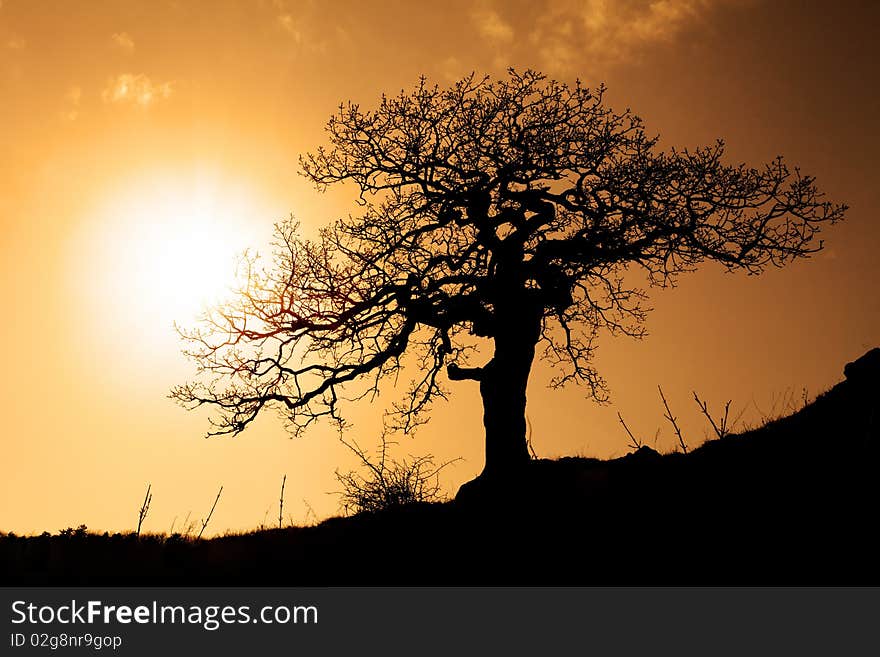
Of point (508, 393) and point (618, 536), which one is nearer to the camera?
point (618, 536)

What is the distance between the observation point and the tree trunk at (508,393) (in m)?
16.2

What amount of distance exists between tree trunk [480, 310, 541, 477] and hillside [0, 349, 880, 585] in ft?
4.49

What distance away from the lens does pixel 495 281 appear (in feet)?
54.9

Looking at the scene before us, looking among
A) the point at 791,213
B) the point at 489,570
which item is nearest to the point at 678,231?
the point at 791,213

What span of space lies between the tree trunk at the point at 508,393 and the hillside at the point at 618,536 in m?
1.37

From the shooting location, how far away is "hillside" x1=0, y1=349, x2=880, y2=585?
9.07 meters

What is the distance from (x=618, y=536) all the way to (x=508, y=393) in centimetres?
622

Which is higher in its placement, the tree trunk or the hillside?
the tree trunk

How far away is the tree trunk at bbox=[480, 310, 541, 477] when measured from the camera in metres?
16.2

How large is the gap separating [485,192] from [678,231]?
4.40 meters

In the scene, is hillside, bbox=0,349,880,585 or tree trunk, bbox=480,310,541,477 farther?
tree trunk, bbox=480,310,541,477

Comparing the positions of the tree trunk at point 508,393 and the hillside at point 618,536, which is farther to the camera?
the tree trunk at point 508,393

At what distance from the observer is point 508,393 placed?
16.4 metres

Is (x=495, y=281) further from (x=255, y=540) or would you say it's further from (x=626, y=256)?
(x=255, y=540)
